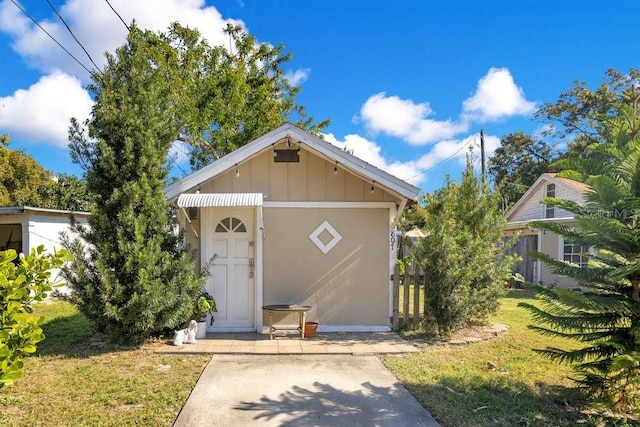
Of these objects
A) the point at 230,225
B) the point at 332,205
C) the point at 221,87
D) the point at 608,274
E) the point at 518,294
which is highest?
the point at 221,87

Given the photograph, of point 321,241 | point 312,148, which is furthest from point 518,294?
point 312,148

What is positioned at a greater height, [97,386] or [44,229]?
[44,229]

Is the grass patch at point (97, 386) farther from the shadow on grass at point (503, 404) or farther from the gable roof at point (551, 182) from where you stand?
the gable roof at point (551, 182)

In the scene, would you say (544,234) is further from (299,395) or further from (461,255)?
(299,395)

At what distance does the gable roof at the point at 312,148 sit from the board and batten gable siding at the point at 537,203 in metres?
13.5

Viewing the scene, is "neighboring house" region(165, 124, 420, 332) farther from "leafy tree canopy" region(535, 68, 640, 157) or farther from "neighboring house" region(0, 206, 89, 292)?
"leafy tree canopy" region(535, 68, 640, 157)

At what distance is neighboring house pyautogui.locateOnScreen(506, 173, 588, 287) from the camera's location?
1552 centimetres

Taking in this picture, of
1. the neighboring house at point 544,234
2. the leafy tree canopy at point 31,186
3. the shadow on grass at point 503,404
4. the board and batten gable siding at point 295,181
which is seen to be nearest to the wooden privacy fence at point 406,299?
the board and batten gable siding at point 295,181

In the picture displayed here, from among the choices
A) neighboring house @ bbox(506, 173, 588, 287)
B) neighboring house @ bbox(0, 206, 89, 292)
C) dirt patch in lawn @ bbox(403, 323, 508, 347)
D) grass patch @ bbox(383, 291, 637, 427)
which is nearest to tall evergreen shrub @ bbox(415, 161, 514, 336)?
dirt patch in lawn @ bbox(403, 323, 508, 347)

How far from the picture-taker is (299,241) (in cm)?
777

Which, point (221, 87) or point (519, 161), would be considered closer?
point (221, 87)

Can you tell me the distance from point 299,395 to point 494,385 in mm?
2654

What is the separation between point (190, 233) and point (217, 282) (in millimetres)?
1142

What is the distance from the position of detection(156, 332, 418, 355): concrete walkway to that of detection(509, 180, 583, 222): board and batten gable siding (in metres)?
14.3
